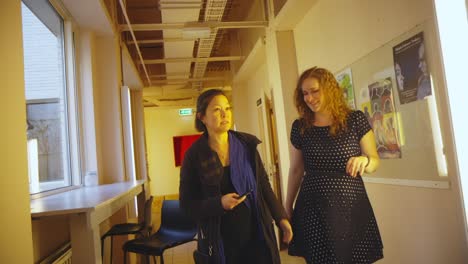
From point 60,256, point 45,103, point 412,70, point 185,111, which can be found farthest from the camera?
point 185,111

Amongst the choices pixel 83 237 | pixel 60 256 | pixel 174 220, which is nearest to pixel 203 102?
pixel 83 237

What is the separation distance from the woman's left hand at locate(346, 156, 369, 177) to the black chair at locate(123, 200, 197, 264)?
4.33 feet

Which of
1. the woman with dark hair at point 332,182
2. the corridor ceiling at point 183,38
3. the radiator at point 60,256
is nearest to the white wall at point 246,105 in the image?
the corridor ceiling at point 183,38

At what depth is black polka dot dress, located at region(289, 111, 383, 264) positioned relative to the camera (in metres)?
1.47

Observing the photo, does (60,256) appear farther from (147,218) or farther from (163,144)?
(163,144)

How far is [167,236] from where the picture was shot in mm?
2873

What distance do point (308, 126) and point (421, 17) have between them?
106cm

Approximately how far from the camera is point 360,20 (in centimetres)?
268

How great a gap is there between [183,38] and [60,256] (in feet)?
10.7

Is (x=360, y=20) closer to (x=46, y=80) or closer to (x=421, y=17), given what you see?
(x=421, y=17)

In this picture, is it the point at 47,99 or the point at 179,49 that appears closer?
the point at 47,99

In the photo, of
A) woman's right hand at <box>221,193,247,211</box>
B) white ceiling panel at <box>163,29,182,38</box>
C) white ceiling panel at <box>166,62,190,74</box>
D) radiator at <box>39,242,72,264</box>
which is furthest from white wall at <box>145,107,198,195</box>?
woman's right hand at <box>221,193,247,211</box>

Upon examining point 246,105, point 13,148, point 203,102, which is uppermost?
point 246,105

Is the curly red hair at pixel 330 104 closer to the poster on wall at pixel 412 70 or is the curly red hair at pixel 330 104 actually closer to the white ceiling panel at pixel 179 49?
the poster on wall at pixel 412 70
